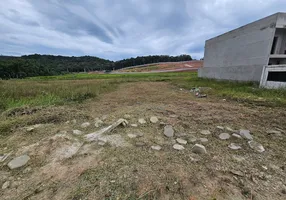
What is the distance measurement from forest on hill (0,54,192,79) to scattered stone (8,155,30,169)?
148ft

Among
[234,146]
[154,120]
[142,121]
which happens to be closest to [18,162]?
[142,121]

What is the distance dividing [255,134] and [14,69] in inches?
2034

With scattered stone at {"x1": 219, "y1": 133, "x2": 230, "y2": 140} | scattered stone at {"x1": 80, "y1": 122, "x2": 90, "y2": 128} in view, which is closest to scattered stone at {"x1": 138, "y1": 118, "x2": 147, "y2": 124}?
scattered stone at {"x1": 80, "y1": 122, "x2": 90, "y2": 128}

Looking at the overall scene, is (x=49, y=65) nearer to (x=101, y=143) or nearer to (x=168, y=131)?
(x=101, y=143)

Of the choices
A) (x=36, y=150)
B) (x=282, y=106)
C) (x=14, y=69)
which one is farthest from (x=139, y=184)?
(x=14, y=69)

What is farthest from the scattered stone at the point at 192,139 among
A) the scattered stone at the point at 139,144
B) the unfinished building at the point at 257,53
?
the unfinished building at the point at 257,53

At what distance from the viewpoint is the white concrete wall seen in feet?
27.3

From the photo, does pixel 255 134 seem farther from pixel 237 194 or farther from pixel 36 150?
pixel 36 150

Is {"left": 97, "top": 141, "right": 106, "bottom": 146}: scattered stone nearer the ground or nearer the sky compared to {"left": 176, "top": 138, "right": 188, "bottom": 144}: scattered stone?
nearer the sky

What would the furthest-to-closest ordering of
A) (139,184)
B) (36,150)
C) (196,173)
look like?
(36,150), (196,173), (139,184)

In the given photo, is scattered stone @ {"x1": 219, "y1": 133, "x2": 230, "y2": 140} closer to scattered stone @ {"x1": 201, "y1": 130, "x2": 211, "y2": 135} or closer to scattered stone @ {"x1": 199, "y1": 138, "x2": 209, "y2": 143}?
scattered stone @ {"x1": 201, "y1": 130, "x2": 211, "y2": 135}

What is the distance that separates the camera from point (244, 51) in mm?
9805

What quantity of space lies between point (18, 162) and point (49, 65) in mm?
67711

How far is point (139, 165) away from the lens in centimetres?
182
